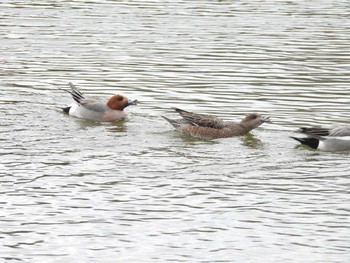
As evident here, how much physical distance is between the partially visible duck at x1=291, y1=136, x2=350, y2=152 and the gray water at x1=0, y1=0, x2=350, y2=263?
6.1 inches

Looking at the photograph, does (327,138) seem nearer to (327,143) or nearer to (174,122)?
(327,143)

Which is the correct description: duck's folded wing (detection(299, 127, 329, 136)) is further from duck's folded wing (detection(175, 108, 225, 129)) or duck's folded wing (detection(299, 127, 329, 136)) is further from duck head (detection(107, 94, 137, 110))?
duck head (detection(107, 94, 137, 110))

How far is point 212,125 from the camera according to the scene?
1780 cm

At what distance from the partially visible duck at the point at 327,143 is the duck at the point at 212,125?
4.23 ft

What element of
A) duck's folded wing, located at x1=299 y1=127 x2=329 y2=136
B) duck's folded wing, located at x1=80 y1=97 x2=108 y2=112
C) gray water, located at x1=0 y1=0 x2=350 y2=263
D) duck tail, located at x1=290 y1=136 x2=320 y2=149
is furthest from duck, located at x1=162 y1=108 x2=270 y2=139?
duck's folded wing, located at x1=80 y1=97 x2=108 y2=112

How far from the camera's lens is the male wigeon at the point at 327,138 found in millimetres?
16734

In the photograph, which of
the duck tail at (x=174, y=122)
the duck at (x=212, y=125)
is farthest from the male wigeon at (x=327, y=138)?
the duck tail at (x=174, y=122)

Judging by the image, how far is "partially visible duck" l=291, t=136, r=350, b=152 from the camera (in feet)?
54.9

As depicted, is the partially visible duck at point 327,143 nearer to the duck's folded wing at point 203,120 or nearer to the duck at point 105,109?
the duck's folded wing at point 203,120

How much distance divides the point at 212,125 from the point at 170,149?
45.3 inches

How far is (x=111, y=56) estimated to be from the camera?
1024 inches

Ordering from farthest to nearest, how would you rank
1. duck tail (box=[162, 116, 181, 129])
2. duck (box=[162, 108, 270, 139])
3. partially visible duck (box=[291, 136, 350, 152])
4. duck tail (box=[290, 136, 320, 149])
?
duck tail (box=[162, 116, 181, 129]), duck (box=[162, 108, 270, 139]), duck tail (box=[290, 136, 320, 149]), partially visible duck (box=[291, 136, 350, 152])

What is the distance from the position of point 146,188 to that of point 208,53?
12562 mm

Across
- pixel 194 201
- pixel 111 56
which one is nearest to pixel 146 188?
pixel 194 201
